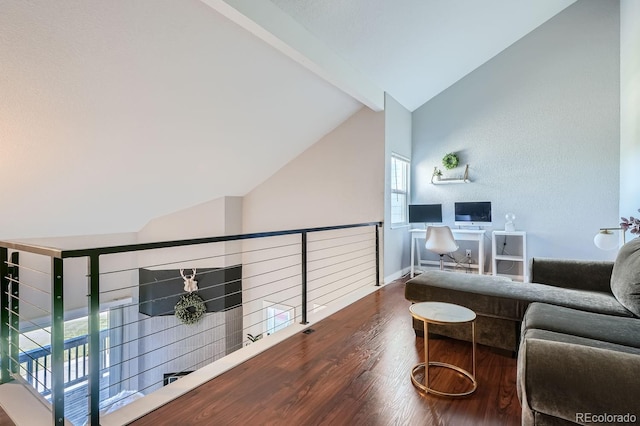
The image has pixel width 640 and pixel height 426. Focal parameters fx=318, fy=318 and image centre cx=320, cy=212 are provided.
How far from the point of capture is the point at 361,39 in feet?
10.6

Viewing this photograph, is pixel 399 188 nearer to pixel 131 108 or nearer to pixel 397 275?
pixel 397 275

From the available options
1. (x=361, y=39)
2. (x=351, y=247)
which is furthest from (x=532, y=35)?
(x=351, y=247)

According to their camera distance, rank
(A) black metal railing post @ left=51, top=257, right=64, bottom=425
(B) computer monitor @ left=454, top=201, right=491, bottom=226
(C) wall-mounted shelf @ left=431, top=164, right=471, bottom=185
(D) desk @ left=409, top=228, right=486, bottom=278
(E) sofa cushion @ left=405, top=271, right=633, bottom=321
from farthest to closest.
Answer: (C) wall-mounted shelf @ left=431, top=164, right=471, bottom=185 → (B) computer monitor @ left=454, top=201, right=491, bottom=226 → (D) desk @ left=409, top=228, right=486, bottom=278 → (E) sofa cushion @ left=405, top=271, right=633, bottom=321 → (A) black metal railing post @ left=51, top=257, right=64, bottom=425

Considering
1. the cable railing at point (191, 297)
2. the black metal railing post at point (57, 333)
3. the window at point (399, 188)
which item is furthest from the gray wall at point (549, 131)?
the black metal railing post at point (57, 333)

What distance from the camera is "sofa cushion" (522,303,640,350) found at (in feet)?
5.18

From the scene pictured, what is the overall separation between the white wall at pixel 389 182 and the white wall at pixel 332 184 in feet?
0.40

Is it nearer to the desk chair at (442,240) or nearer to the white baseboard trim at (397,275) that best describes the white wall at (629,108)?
the desk chair at (442,240)

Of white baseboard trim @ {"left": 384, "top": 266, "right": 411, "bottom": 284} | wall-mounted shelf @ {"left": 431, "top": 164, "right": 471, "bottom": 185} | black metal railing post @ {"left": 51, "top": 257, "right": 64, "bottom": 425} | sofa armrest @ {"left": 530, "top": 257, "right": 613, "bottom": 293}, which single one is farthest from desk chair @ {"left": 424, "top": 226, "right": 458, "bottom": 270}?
black metal railing post @ {"left": 51, "top": 257, "right": 64, "bottom": 425}

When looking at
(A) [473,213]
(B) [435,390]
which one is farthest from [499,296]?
(A) [473,213]

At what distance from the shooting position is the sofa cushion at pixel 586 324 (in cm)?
158

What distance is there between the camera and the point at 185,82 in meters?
2.88

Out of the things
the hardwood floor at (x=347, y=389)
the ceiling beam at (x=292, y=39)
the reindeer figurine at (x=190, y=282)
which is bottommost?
the reindeer figurine at (x=190, y=282)

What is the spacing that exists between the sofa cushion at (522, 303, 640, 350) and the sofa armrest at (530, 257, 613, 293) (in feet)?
2.67

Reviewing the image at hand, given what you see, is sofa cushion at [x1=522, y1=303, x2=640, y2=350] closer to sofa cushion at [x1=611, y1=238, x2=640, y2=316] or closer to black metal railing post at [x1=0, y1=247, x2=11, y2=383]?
sofa cushion at [x1=611, y1=238, x2=640, y2=316]
